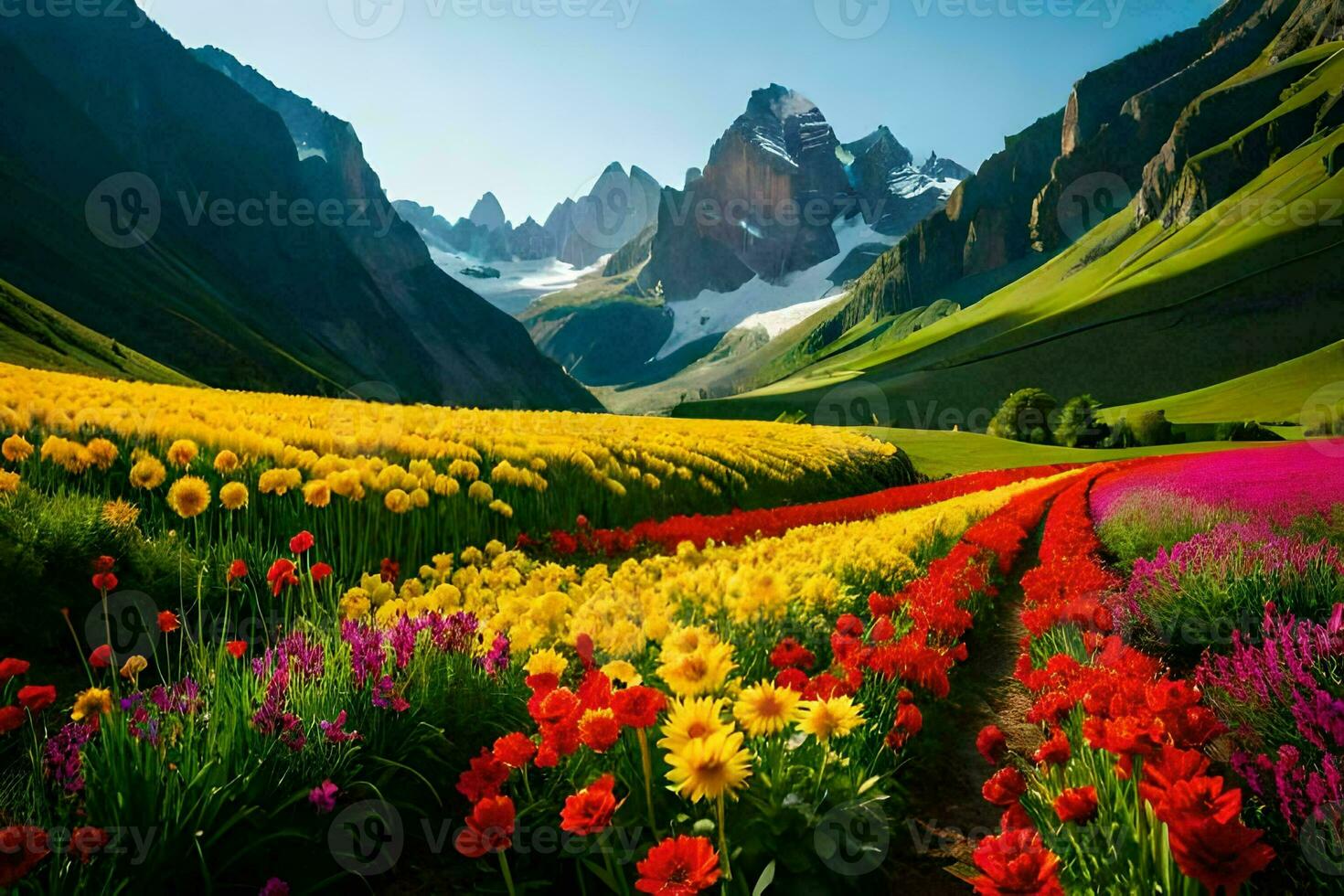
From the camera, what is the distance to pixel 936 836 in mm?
3992

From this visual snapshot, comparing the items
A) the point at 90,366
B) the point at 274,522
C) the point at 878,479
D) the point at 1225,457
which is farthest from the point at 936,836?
the point at 90,366

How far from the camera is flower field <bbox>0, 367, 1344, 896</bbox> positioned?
107 inches

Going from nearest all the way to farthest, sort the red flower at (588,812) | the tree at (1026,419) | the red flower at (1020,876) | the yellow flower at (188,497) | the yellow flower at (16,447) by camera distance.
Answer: the red flower at (1020,876) → the red flower at (588,812) → the yellow flower at (188,497) → the yellow flower at (16,447) → the tree at (1026,419)

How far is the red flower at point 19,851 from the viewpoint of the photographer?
6.89ft

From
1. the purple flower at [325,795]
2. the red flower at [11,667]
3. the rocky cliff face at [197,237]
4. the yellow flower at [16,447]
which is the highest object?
the rocky cliff face at [197,237]

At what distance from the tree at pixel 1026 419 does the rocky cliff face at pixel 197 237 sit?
10161 centimetres

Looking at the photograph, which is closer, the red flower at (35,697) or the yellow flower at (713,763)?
the yellow flower at (713,763)

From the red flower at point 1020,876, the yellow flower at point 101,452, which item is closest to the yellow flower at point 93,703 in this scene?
the red flower at point 1020,876

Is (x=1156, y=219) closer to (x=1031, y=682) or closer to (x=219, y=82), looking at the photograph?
(x=1031, y=682)

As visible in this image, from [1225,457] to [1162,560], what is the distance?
11429 mm

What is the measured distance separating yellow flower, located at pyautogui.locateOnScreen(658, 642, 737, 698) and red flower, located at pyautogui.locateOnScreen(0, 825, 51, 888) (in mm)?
2173

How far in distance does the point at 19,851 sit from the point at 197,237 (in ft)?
620

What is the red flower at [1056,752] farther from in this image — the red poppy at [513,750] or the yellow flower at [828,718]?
the red poppy at [513,750]

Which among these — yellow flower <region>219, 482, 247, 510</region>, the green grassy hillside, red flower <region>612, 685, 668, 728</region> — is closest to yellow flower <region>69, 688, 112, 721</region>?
yellow flower <region>219, 482, 247, 510</region>
